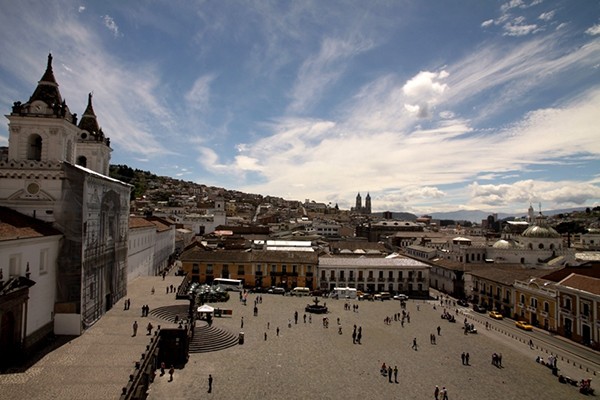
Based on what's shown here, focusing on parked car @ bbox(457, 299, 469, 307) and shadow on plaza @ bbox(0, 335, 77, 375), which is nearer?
shadow on plaza @ bbox(0, 335, 77, 375)

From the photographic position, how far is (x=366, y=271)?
5081 centimetres

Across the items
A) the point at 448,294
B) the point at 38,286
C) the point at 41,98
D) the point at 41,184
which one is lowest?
the point at 448,294

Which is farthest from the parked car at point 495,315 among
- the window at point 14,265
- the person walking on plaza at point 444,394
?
the window at point 14,265

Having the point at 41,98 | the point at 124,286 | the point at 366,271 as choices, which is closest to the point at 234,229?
the point at 366,271

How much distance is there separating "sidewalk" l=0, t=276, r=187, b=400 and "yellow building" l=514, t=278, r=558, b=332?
30767mm

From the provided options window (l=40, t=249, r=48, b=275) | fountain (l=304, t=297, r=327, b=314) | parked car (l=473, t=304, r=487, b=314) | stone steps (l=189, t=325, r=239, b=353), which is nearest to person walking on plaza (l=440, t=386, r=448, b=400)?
stone steps (l=189, t=325, r=239, b=353)

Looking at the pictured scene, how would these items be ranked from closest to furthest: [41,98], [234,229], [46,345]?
1. [46,345]
2. [41,98]
3. [234,229]

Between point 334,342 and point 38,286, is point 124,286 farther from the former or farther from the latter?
point 334,342

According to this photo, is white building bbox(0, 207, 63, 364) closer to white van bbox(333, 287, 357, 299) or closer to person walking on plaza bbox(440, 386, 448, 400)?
person walking on plaza bbox(440, 386, 448, 400)

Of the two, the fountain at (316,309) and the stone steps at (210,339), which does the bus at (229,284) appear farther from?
the stone steps at (210,339)

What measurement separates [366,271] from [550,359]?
26.4 m

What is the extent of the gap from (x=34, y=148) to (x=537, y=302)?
39.8 meters

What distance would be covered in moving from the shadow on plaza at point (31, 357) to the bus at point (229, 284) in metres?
25.5

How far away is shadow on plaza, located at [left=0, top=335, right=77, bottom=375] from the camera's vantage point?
52.9 feet
